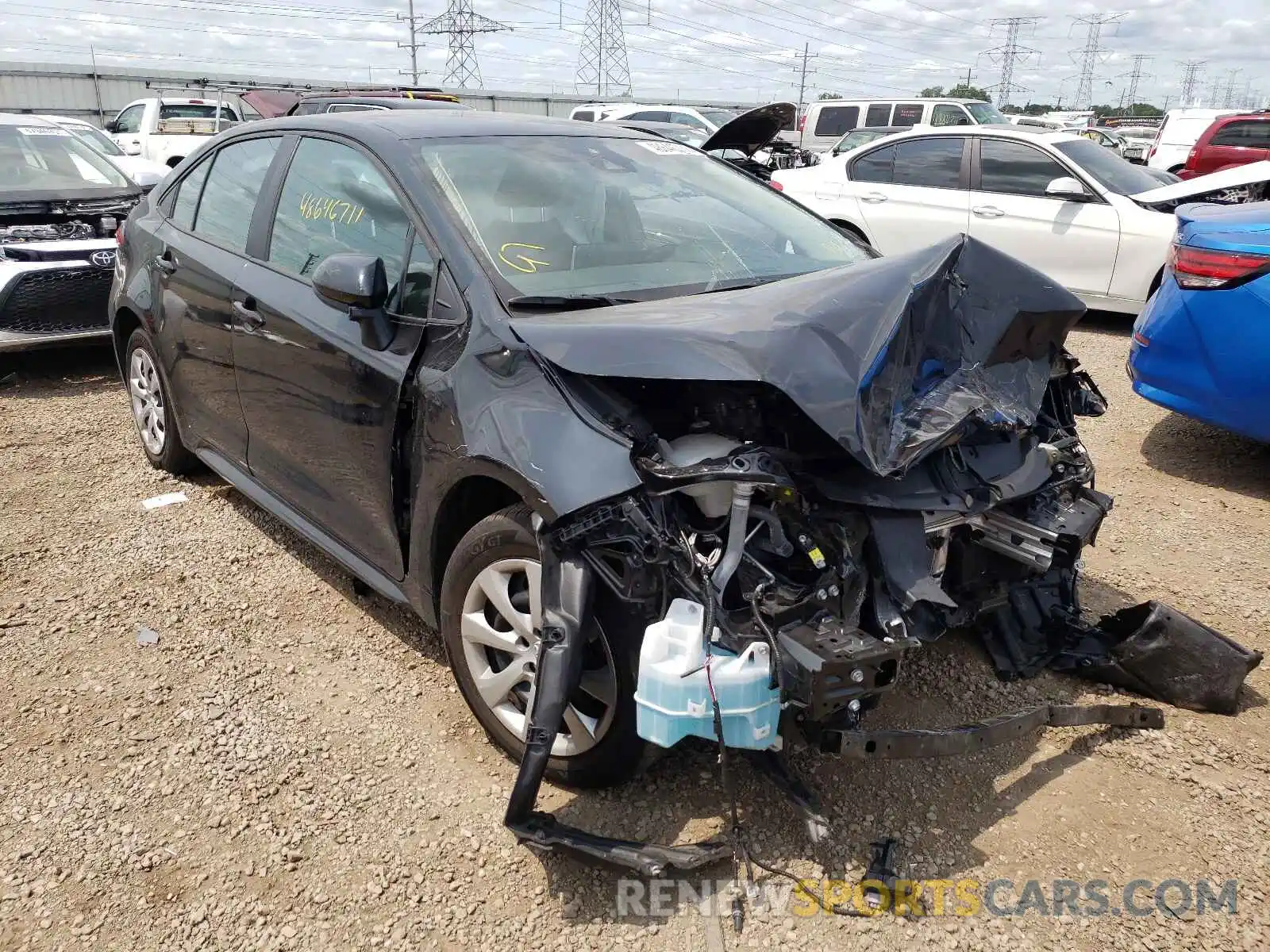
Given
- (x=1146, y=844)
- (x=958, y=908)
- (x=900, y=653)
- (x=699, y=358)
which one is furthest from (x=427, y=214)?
(x=1146, y=844)

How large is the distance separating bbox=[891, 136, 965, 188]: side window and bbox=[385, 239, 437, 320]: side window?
22.2 feet

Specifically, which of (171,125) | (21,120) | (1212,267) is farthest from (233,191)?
(171,125)

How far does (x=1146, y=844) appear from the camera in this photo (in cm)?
245

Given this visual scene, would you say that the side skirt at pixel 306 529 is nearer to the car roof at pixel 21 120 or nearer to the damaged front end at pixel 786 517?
the damaged front end at pixel 786 517

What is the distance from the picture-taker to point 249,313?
352 centimetres

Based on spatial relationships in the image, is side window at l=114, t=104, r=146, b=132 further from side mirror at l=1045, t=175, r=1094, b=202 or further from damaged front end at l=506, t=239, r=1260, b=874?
damaged front end at l=506, t=239, r=1260, b=874

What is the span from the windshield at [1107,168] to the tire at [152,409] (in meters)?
7.14

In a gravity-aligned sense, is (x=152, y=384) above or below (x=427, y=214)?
below

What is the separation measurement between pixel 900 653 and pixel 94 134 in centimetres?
966

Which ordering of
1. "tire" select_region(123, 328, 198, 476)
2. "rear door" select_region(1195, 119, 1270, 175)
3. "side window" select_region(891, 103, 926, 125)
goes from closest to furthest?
"tire" select_region(123, 328, 198, 476)
"rear door" select_region(1195, 119, 1270, 175)
"side window" select_region(891, 103, 926, 125)

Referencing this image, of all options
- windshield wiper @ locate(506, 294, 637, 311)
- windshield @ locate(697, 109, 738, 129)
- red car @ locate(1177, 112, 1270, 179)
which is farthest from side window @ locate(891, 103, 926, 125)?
windshield wiper @ locate(506, 294, 637, 311)

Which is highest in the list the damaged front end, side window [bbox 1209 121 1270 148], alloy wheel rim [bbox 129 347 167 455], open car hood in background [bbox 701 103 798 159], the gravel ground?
open car hood in background [bbox 701 103 798 159]

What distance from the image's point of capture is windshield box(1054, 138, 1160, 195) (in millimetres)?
7898

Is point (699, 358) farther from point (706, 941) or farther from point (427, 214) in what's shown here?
point (706, 941)
